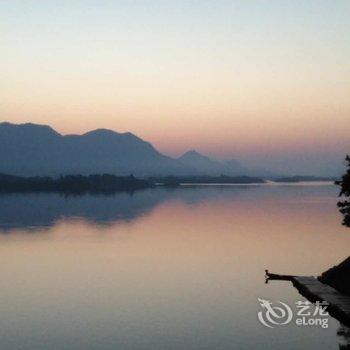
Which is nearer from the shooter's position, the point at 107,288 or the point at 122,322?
the point at 122,322

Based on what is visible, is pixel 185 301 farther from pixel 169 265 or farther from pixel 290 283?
pixel 169 265

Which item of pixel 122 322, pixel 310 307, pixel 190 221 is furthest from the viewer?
pixel 190 221

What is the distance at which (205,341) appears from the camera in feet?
97.2

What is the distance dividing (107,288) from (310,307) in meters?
17.4

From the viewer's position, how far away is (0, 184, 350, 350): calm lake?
99.2 ft

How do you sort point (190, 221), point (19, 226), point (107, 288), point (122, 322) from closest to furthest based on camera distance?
point (122, 322)
point (107, 288)
point (19, 226)
point (190, 221)

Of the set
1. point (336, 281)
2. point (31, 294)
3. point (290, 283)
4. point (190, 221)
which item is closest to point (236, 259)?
point (290, 283)

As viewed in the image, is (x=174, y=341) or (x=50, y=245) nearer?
(x=174, y=341)

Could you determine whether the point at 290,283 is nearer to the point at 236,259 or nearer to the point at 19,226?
the point at 236,259

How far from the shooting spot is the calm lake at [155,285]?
30.2 m

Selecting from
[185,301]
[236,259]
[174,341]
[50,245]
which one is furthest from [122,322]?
[50,245]

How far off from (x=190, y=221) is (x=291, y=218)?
22714 millimetres

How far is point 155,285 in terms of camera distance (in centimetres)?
4384

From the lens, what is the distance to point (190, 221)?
104562 mm
